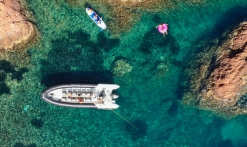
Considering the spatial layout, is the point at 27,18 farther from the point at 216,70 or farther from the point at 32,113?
the point at 216,70

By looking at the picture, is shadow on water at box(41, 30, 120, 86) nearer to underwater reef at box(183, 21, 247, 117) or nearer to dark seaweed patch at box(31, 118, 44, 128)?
dark seaweed patch at box(31, 118, 44, 128)

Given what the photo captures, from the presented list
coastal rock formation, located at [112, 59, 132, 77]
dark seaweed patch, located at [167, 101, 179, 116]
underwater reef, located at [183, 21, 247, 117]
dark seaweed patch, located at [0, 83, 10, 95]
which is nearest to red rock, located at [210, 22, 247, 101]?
underwater reef, located at [183, 21, 247, 117]

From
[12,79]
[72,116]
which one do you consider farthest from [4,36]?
[72,116]

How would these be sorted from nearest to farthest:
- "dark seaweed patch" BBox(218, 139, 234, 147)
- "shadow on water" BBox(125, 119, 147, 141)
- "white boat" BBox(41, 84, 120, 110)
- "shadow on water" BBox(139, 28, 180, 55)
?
"white boat" BBox(41, 84, 120, 110) < "shadow on water" BBox(139, 28, 180, 55) < "shadow on water" BBox(125, 119, 147, 141) < "dark seaweed patch" BBox(218, 139, 234, 147)

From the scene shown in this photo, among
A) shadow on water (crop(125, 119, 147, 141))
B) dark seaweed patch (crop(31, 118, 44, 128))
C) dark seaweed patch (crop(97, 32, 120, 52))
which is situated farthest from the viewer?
shadow on water (crop(125, 119, 147, 141))

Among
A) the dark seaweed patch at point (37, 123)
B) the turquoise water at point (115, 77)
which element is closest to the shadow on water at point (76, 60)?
the turquoise water at point (115, 77)

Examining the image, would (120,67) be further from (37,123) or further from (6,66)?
(6,66)

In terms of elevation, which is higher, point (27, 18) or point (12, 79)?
point (27, 18)
